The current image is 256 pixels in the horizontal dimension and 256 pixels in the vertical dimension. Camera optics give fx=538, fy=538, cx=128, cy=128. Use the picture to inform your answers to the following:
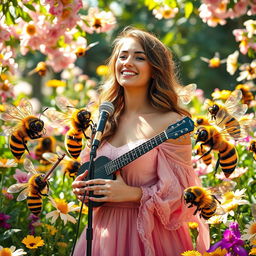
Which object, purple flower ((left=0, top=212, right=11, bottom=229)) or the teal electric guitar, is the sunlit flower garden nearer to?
purple flower ((left=0, top=212, right=11, bottom=229))

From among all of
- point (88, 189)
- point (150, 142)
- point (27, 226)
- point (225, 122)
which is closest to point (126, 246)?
point (88, 189)

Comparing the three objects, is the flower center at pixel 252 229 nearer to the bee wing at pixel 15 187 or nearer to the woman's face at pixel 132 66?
the woman's face at pixel 132 66

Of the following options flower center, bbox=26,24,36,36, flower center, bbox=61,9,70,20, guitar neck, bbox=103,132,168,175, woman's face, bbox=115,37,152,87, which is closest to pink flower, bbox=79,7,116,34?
flower center, bbox=26,24,36,36

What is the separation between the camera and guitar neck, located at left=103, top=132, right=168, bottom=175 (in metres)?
2.63

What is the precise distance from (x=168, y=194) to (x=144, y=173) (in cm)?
18

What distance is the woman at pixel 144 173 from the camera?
2822 mm

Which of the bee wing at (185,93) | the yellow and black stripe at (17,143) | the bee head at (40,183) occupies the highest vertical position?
the bee wing at (185,93)

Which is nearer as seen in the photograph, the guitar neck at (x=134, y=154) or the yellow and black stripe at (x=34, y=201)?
the guitar neck at (x=134, y=154)

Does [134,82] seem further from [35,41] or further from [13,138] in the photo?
[35,41]

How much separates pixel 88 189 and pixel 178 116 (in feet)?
2.27

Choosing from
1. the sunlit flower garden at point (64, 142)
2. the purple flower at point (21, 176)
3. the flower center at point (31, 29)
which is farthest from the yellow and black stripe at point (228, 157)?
the flower center at point (31, 29)

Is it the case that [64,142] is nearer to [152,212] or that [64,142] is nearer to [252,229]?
[152,212]

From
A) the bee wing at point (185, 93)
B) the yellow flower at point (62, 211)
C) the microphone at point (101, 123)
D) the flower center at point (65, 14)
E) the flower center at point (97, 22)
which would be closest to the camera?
the microphone at point (101, 123)

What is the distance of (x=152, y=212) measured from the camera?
9.29 feet
